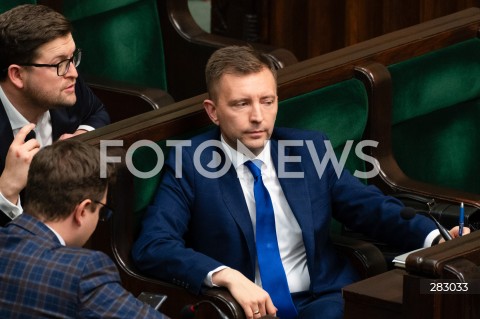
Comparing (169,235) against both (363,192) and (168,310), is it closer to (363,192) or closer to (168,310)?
(168,310)

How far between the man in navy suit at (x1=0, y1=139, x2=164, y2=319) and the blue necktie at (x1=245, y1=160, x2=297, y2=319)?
2.70ft

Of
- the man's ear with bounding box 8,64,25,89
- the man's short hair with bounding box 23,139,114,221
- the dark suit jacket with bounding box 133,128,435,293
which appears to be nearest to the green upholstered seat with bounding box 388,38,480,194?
the dark suit jacket with bounding box 133,128,435,293

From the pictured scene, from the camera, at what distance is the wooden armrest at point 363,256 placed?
11.9ft

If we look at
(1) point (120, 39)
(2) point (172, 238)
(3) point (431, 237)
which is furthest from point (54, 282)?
(1) point (120, 39)

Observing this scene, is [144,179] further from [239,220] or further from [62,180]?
[62,180]

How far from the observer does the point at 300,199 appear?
362 cm

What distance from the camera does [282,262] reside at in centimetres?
359

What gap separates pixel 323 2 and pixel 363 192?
2.11 metres

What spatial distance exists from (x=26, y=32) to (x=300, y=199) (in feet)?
3.11

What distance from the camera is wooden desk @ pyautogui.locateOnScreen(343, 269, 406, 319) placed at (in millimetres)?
3041

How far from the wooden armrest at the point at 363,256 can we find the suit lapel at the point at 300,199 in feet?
0.46

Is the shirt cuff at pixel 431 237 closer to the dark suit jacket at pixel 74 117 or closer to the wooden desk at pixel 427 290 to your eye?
the wooden desk at pixel 427 290

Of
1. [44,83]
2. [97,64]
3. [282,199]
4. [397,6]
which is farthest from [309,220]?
[397,6]

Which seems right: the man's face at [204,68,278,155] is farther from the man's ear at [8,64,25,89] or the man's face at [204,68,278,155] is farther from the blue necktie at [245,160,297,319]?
the man's ear at [8,64,25,89]
